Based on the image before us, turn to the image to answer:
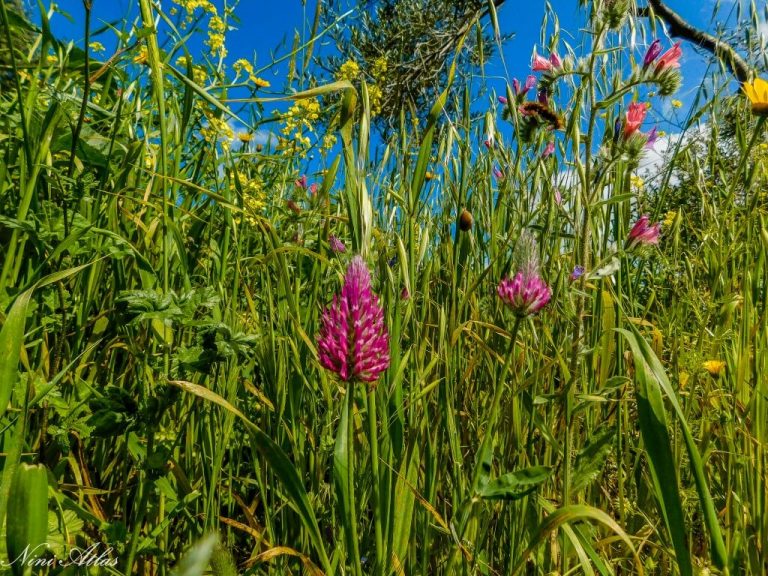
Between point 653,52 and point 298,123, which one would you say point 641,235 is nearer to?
point 653,52

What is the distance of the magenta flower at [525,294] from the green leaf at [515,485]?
20cm

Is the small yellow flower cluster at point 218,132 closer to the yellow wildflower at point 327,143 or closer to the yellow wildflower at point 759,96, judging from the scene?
the yellow wildflower at point 327,143

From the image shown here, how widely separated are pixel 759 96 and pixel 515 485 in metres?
1.01

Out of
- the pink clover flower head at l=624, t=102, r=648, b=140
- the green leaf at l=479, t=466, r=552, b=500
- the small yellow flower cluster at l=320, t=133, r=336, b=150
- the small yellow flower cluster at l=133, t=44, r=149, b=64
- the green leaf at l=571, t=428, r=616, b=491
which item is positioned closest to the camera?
the green leaf at l=479, t=466, r=552, b=500

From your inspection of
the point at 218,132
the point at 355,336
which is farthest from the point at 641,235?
the point at 218,132

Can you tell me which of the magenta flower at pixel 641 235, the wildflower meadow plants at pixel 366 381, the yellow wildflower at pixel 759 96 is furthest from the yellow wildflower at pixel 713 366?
the yellow wildflower at pixel 759 96

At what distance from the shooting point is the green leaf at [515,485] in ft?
2.44

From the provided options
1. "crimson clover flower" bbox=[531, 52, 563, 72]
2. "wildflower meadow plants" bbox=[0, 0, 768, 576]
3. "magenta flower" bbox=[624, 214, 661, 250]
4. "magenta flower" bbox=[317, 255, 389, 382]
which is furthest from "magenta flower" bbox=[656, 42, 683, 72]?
"magenta flower" bbox=[317, 255, 389, 382]

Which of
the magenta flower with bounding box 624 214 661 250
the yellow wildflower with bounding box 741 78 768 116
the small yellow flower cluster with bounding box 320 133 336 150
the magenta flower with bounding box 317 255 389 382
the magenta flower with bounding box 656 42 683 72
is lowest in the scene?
the magenta flower with bounding box 317 255 389 382

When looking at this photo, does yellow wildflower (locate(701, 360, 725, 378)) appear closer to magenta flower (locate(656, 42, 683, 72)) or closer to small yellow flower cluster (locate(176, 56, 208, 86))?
magenta flower (locate(656, 42, 683, 72))

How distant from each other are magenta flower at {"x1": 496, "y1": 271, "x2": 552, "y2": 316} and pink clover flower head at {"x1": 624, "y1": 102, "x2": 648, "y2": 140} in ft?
1.80

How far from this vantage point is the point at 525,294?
0.75 m

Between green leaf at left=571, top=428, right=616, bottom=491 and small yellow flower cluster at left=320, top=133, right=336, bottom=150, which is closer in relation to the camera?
green leaf at left=571, top=428, right=616, bottom=491

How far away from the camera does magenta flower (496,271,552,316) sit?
751 millimetres
